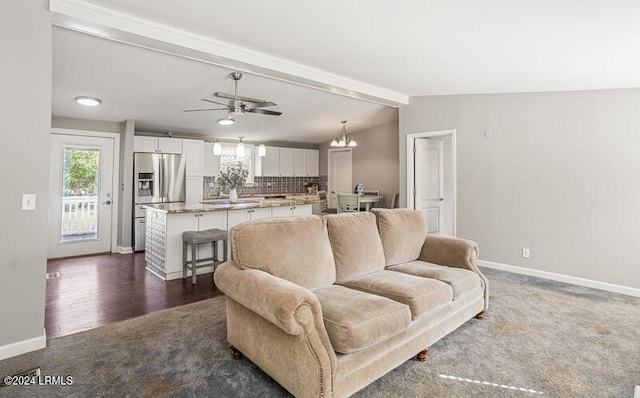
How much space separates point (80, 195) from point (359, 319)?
5496mm

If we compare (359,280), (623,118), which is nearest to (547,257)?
(623,118)

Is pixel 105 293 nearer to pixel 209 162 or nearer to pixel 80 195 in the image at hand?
pixel 80 195

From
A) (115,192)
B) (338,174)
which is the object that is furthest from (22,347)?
(338,174)

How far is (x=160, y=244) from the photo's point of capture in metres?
4.25

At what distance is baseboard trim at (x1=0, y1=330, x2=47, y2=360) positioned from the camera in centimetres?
225

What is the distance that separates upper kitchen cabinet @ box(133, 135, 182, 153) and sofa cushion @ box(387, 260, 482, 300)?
490 cm

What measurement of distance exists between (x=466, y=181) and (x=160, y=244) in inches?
174

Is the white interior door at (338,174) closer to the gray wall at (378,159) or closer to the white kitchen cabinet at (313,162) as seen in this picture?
the gray wall at (378,159)

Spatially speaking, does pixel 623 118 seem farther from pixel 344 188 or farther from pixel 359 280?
pixel 344 188

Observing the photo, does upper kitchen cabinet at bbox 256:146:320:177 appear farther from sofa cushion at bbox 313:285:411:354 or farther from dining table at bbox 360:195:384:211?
sofa cushion at bbox 313:285:411:354

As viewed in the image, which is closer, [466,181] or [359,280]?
[359,280]

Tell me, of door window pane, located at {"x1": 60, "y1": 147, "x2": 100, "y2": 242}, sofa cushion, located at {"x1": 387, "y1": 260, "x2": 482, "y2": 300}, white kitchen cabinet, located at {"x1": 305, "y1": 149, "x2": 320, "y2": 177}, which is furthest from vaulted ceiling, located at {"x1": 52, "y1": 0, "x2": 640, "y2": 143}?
white kitchen cabinet, located at {"x1": 305, "y1": 149, "x2": 320, "y2": 177}

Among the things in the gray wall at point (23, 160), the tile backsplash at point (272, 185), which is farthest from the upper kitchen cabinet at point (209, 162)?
the gray wall at point (23, 160)

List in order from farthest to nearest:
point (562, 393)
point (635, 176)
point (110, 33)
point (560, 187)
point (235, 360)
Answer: point (560, 187), point (635, 176), point (110, 33), point (235, 360), point (562, 393)
